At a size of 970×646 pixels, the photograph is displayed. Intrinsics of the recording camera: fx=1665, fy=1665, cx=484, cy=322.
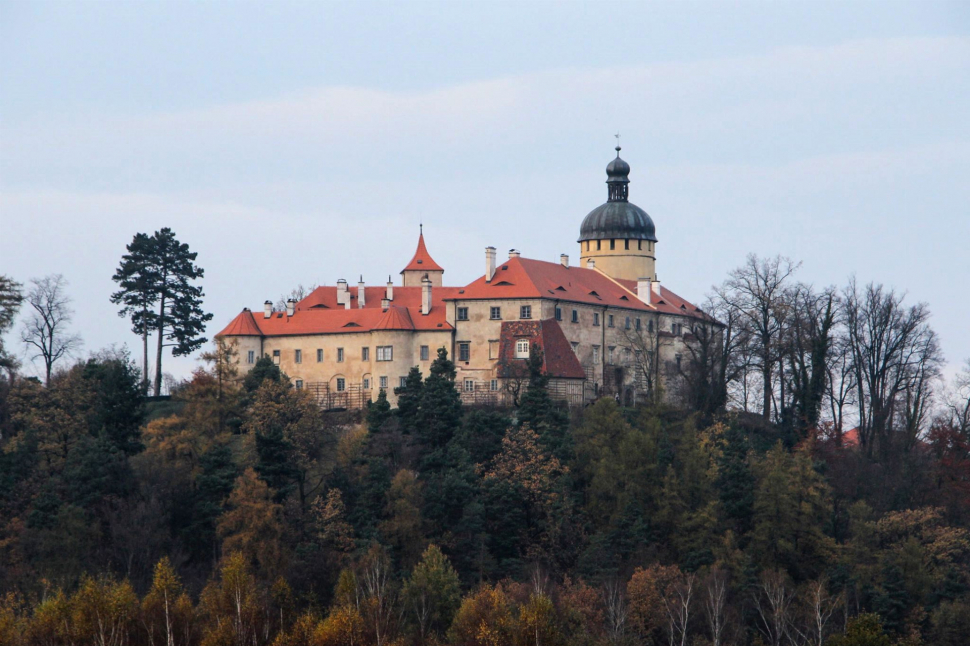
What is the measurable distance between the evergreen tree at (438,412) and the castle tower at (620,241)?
1001 inches

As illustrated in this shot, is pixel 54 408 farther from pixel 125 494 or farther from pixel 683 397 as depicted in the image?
pixel 683 397

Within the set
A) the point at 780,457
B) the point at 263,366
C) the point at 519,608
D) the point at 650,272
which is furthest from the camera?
the point at 650,272

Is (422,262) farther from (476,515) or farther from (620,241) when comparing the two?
(476,515)

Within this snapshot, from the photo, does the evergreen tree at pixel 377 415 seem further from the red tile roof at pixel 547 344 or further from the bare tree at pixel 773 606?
the bare tree at pixel 773 606

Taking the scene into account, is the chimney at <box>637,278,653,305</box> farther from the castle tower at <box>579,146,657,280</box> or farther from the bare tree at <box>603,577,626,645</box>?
the bare tree at <box>603,577,626,645</box>

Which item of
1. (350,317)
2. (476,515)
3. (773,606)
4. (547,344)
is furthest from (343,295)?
(773,606)

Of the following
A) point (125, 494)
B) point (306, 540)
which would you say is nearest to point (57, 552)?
point (125, 494)

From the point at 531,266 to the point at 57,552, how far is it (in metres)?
34.0

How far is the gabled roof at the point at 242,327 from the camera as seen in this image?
305 ft

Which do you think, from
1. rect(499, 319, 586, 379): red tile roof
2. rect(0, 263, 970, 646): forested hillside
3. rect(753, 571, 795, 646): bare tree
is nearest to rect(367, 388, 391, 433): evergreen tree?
rect(0, 263, 970, 646): forested hillside

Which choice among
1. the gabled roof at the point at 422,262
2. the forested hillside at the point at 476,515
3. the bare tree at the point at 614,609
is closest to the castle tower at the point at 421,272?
the gabled roof at the point at 422,262

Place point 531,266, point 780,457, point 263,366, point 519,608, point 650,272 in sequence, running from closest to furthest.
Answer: point 519,608
point 780,457
point 263,366
point 531,266
point 650,272

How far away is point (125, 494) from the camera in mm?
71688

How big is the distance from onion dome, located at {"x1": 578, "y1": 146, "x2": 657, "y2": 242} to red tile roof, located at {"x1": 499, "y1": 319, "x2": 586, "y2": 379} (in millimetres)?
15325
